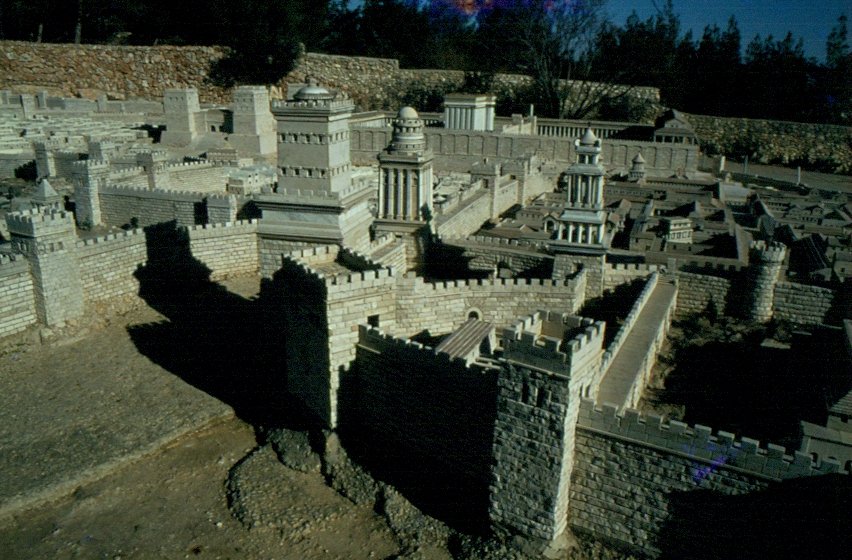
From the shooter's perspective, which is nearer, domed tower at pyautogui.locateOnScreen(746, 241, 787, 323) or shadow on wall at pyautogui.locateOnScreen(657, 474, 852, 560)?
shadow on wall at pyautogui.locateOnScreen(657, 474, 852, 560)

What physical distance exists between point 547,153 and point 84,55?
111ft

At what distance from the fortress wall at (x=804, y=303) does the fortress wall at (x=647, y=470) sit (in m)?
10.8

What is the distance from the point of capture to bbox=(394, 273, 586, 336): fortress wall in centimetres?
1777

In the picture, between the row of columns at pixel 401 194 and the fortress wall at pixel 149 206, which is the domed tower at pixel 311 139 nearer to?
the row of columns at pixel 401 194

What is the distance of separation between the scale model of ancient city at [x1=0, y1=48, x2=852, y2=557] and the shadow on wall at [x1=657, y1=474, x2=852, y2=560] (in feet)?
0.53

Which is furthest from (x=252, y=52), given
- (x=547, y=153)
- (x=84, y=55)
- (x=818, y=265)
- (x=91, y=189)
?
(x=818, y=265)

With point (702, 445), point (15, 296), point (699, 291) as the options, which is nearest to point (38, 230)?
point (15, 296)

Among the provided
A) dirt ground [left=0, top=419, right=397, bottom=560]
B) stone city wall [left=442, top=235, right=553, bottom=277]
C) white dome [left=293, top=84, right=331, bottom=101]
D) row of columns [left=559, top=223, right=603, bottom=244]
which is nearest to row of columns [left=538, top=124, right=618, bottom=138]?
stone city wall [left=442, top=235, right=553, bottom=277]

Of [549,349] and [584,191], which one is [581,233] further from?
[549,349]

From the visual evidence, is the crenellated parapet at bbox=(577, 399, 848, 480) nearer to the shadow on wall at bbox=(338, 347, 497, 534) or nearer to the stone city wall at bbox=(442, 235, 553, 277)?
the shadow on wall at bbox=(338, 347, 497, 534)

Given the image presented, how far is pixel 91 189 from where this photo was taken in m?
28.2

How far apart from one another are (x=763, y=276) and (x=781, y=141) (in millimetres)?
33218

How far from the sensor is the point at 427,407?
46.9 feet

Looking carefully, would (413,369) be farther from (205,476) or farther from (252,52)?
(252,52)
